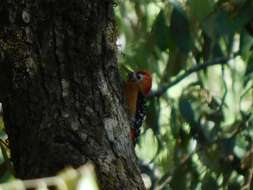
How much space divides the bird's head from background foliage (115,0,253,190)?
0.06 meters

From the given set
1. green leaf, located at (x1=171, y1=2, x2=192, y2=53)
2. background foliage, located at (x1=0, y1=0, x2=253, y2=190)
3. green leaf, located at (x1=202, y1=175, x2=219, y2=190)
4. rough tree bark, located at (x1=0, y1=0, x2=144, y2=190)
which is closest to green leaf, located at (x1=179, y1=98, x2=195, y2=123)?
background foliage, located at (x1=0, y1=0, x2=253, y2=190)

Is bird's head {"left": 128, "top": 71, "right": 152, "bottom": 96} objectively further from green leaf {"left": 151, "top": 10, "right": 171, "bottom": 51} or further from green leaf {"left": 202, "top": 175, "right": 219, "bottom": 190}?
green leaf {"left": 202, "top": 175, "right": 219, "bottom": 190}

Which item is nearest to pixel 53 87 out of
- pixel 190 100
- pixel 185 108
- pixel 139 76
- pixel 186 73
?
pixel 139 76

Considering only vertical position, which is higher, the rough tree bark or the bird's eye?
the bird's eye

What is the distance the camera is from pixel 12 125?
7.13 feet

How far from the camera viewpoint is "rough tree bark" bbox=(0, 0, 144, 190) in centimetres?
212

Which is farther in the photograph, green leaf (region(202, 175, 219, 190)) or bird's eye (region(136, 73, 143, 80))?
green leaf (region(202, 175, 219, 190))

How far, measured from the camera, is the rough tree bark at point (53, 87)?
6.94ft

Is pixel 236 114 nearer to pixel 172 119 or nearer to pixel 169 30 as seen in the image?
pixel 172 119

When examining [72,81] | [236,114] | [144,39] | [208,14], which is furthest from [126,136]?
[236,114]

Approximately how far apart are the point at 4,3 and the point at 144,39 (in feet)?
5.49

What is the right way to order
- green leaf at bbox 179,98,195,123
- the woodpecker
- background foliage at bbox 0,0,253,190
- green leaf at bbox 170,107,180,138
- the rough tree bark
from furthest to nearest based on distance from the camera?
green leaf at bbox 170,107,180,138 < green leaf at bbox 179,98,195,123 < the woodpecker < background foliage at bbox 0,0,253,190 < the rough tree bark

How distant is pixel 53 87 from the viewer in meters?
2.13

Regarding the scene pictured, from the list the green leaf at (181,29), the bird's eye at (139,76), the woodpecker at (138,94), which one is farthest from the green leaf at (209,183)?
the green leaf at (181,29)
